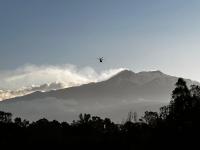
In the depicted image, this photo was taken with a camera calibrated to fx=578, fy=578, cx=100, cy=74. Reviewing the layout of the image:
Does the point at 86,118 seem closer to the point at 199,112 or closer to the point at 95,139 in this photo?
the point at 95,139

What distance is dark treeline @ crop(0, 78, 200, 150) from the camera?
111 metres

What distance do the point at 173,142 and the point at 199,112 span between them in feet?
35.7

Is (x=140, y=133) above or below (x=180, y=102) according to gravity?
below

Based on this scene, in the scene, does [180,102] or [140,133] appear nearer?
[180,102]

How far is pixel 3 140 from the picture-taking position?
134 m

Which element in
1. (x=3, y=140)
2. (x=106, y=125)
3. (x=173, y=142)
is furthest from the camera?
(x=106, y=125)

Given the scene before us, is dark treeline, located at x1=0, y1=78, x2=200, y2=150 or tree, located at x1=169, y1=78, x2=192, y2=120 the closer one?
dark treeline, located at x1=0, y1=78, x2=200, y2=150

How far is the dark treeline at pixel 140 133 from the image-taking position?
111000mm

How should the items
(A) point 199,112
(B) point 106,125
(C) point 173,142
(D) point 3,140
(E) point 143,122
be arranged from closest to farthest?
(C) point 173,142 → (A) point 199,112 → (D) point 3,140 → (E) point 143,122 → (B) point 106,125

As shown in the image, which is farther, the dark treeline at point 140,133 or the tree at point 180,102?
the tree at point 180,102

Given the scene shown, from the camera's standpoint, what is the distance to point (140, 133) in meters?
126

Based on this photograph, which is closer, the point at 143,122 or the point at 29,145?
the point at 29,145

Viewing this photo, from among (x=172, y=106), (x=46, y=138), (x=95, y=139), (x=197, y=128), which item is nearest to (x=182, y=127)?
(x=197, y=128)

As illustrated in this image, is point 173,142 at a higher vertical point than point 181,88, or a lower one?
lower
